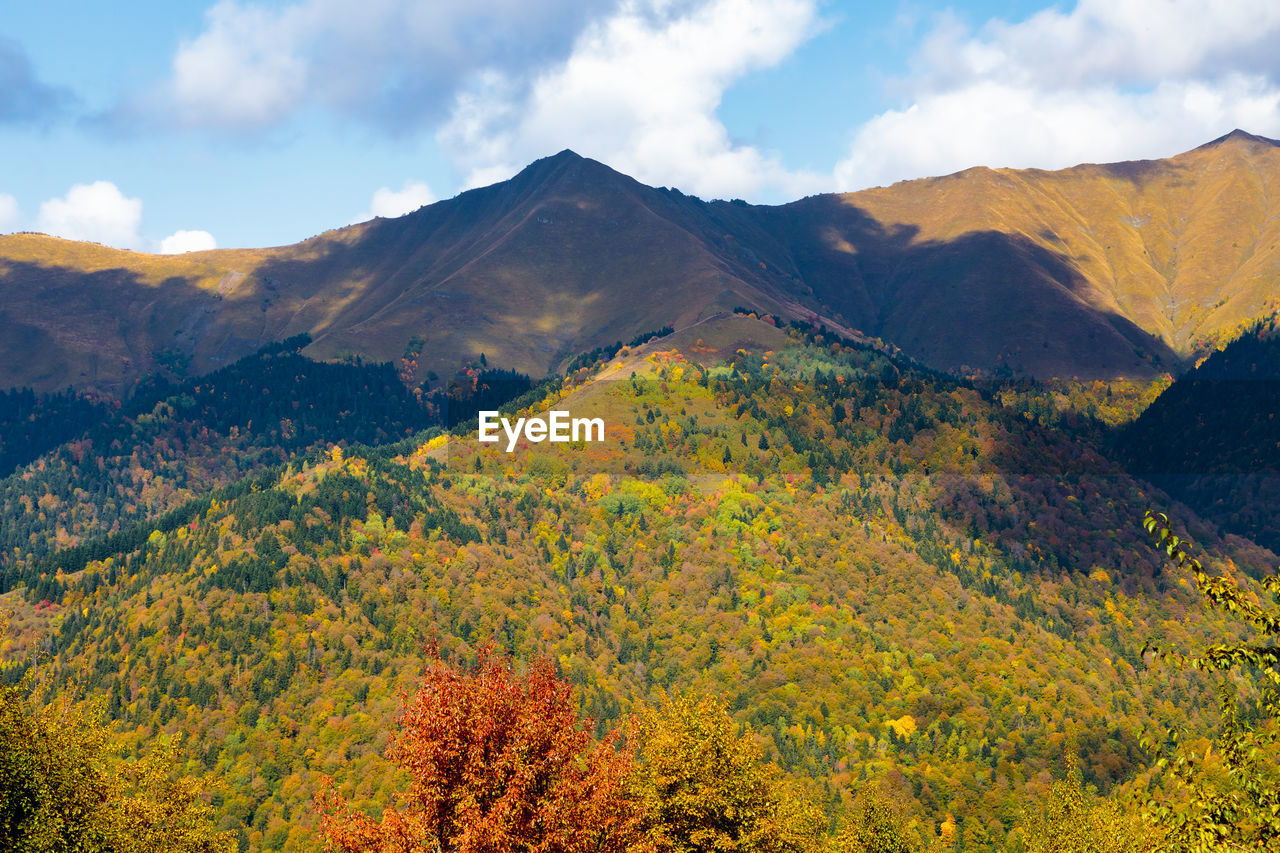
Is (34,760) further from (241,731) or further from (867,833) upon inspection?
(241,731)

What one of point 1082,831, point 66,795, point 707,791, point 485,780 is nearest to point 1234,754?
point 485,780

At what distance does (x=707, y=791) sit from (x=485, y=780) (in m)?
19.7

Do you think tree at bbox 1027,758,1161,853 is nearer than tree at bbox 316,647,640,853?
No

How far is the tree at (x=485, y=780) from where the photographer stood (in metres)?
30.4

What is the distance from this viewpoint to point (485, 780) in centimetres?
3091

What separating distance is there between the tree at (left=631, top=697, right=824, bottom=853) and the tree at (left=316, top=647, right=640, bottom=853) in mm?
14512

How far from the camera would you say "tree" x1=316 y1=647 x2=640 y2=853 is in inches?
1195

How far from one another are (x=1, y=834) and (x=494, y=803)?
32.6 m

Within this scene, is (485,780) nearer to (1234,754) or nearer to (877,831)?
(1234,754)

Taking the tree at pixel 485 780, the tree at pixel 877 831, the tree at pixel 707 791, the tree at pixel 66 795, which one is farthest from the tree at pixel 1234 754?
the tree at pixel 877 831

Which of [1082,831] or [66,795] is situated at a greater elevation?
[66,795]

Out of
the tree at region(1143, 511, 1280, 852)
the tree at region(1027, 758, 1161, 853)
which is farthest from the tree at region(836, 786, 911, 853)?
the tree at region(1143, 511, 1280, 852)

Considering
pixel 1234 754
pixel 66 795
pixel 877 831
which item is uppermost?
pixel 1234 754

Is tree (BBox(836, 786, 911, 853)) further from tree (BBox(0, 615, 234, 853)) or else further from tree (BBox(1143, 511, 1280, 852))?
tree (BBox(1143, 511, 1280, 852))
